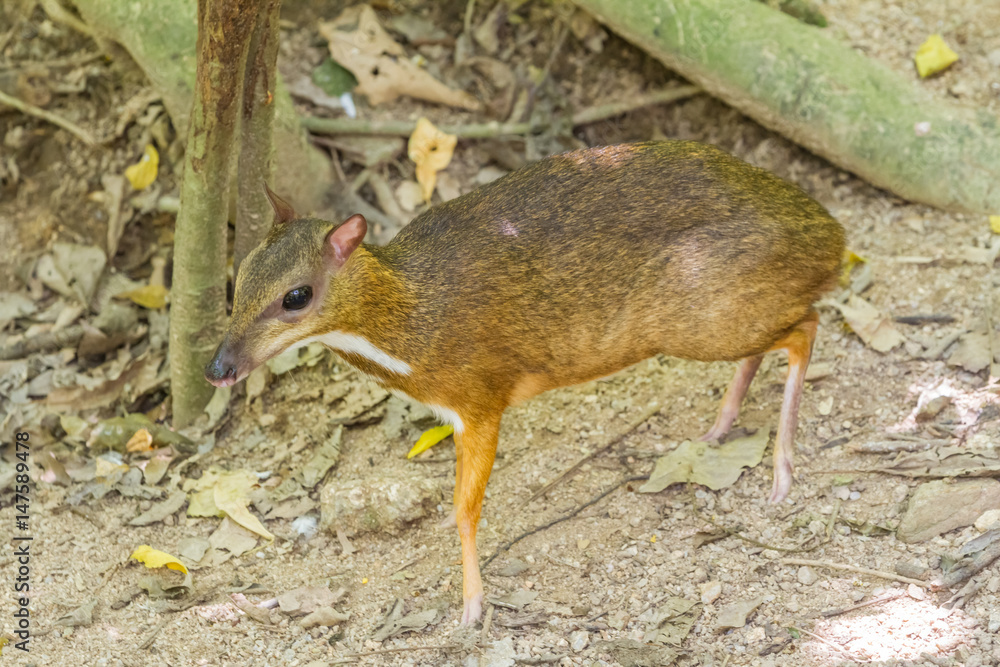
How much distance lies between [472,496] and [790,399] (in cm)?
169

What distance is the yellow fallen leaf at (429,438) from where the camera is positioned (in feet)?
18.0

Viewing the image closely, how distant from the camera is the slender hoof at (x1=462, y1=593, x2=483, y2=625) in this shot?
173 inches

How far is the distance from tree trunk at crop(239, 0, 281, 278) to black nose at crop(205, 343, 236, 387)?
69 cm

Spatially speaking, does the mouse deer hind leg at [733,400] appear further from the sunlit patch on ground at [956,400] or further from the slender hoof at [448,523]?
the slender hoof at [448,523]

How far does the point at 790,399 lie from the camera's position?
4988mm

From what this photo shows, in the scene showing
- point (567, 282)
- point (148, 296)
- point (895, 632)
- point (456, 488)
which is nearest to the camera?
point (895, 632)

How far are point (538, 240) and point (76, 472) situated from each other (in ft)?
9.57

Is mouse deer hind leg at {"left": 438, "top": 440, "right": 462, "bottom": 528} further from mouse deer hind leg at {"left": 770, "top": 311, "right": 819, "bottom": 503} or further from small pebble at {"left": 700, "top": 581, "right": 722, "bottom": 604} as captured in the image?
mouse deer hind leg at {"left": 770, "top": 311, "right": 819, "bottom": 503}

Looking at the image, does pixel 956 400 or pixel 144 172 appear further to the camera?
pixel 144 172

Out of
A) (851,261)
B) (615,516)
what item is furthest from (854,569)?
(851,261)

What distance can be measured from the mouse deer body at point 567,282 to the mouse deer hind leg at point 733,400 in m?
0.47

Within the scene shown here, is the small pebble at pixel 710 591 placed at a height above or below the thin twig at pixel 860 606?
below

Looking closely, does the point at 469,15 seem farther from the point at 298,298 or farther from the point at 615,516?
the point at 615,516

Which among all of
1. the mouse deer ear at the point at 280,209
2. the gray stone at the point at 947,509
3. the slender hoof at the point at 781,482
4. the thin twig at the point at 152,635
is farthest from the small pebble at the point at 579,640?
the mouse deer ear at the point at 280,209
